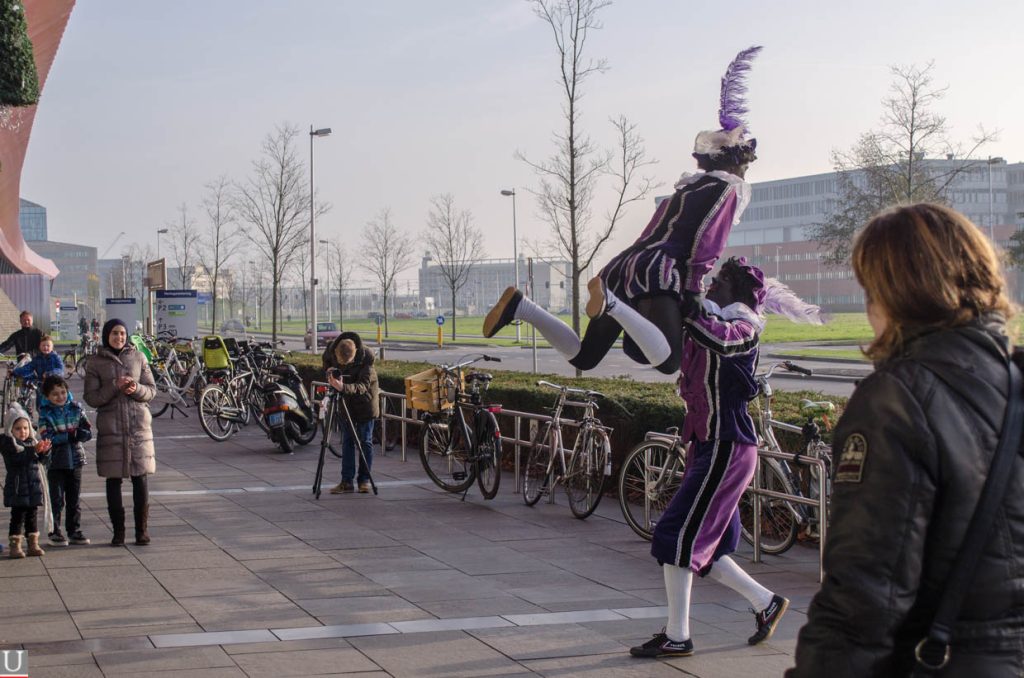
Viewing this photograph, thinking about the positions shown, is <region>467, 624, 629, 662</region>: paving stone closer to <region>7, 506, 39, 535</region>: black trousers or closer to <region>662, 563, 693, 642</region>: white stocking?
<region>662, 563, 693, 642</region>: white stocking

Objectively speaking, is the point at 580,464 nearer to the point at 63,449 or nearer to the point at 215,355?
the point at 63,449

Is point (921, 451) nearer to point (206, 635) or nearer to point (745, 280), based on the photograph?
point (745, 280)

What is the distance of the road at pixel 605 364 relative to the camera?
2568 cm

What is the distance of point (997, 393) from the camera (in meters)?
2.11

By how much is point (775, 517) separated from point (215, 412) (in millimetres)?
10575

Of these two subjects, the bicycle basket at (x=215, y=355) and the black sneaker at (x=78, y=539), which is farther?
the bicycle basket at (x=215, y=355)

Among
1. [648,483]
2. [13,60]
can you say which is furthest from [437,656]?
[13,60]

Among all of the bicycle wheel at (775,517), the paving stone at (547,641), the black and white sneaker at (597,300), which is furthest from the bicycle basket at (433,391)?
the black and white sneaker at (597,300)

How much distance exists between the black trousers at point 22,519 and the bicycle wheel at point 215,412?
816 cm

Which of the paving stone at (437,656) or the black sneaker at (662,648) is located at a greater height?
the black sneaker at (662,648)

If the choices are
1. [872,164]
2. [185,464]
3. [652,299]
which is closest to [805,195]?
[872,164]

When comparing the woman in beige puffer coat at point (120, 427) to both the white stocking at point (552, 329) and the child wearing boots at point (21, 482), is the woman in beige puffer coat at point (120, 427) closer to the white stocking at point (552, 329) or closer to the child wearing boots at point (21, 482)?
the child wearing boots at point (21, 482)

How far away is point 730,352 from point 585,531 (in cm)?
387

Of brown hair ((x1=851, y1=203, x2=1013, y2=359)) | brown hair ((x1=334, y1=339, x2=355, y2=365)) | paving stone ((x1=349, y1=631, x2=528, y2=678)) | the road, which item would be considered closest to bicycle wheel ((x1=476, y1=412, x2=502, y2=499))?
brown hair ((x1=334, y1=339, x2=355, y2=365))
